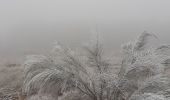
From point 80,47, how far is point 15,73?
5.03 metres

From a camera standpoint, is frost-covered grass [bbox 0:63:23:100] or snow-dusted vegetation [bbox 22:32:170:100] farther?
frost-covered grass [bbox 0:63:23:100]

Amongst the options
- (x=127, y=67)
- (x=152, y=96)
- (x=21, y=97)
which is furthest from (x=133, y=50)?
(x=21, y=97)

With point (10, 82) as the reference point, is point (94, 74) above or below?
above

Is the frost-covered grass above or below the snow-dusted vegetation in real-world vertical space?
below

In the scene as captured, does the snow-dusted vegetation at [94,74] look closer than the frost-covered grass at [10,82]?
Yes

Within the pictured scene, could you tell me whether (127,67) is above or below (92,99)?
above

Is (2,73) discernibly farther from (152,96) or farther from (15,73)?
(152,96)

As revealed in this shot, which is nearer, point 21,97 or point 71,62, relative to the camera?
point 71,62

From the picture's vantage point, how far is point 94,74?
34.3 ft

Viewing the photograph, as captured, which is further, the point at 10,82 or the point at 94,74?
the point at 10,82

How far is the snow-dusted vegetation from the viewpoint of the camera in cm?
1017

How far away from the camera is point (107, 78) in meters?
9.96

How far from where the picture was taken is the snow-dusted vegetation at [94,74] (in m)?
10.2

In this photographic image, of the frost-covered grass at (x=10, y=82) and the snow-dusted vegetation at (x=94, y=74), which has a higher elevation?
the snow-dusted vegetation at (x=94, y=74)
